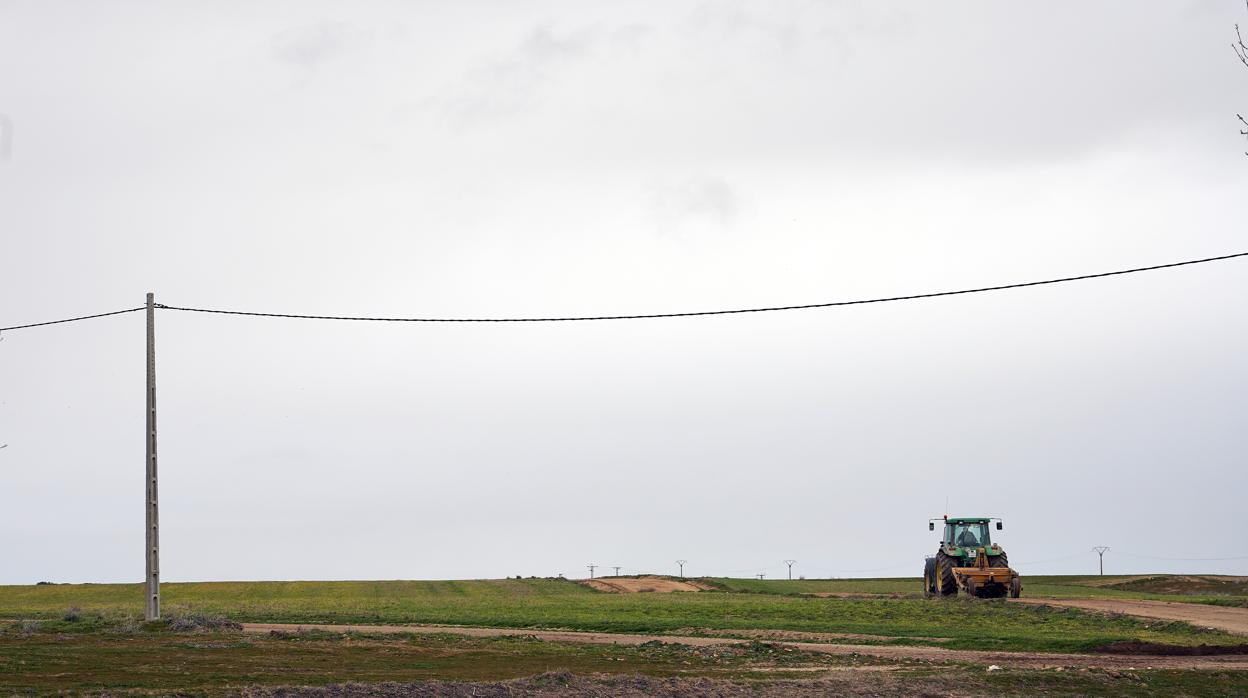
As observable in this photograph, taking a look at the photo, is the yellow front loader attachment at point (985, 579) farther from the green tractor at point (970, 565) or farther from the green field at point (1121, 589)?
the green field at point (1121, 589)

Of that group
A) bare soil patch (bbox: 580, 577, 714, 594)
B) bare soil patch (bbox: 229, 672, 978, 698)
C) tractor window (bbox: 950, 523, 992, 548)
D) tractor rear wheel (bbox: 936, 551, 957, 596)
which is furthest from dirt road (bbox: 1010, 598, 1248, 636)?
bare soil patch (bbox: 580, 577, 714, 594)

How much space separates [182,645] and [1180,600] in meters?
46.6

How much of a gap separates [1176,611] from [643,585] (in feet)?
132

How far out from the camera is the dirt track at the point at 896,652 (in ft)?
95.0

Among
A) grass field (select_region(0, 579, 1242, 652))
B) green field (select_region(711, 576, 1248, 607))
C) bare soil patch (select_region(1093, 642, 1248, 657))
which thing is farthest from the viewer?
green field (select_region(711, 576, 1248, 607))

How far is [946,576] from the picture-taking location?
174 feet

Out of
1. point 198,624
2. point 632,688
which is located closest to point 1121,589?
point 198,624

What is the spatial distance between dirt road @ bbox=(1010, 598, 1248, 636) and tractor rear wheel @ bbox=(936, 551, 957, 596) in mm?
2498

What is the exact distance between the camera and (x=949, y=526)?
54.8 m

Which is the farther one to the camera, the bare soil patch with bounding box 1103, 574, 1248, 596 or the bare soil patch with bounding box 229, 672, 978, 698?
the bare soil patch with bounding box 1103, 574, 1248, 596

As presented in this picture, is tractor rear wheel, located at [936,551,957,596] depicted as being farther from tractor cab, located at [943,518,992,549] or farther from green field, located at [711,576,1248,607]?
green field, located at [711,576,1248,607]

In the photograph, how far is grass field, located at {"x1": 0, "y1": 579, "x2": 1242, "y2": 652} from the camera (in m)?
37.9

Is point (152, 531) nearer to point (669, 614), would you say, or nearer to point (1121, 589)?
point (669, 614)

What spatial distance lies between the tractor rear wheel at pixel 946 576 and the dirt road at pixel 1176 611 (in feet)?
8.19
